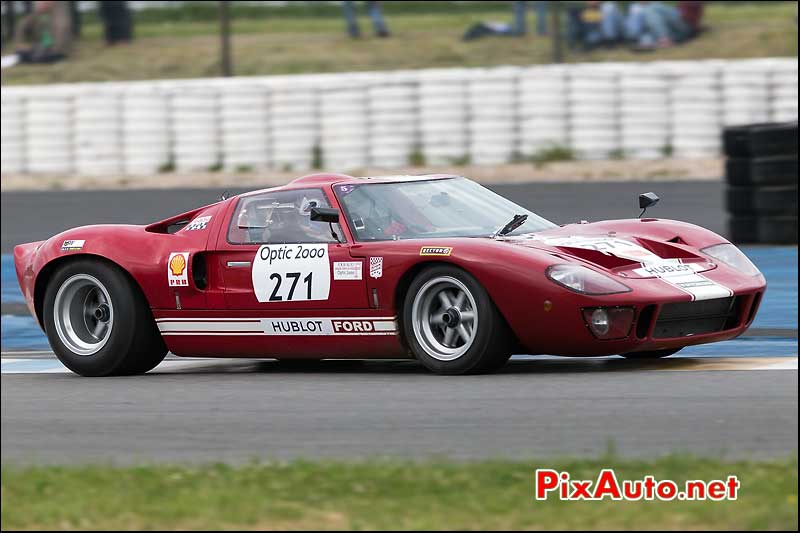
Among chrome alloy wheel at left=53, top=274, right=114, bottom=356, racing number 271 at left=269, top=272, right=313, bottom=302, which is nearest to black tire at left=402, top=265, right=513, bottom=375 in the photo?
racing number 271 at left=269, top=272, right=313, bottom=302

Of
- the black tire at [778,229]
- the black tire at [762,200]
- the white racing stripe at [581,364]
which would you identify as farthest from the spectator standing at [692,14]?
the white racing stripe at [581,364]

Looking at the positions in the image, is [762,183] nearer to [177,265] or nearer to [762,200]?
[762,200]

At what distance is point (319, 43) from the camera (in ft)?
65.0

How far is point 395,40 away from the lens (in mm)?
19531

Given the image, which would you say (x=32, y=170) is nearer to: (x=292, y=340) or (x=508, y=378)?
(x=292, y=340)

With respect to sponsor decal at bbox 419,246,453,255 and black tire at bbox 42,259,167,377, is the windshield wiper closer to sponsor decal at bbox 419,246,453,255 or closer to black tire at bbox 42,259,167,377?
sponsor decal at bbox 419,246,453,255

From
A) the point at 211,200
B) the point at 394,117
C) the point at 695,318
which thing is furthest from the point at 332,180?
the point at 394,117

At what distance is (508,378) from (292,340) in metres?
1.26

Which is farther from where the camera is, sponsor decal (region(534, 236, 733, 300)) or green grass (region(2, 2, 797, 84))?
green grass (region(2, 2, 797, 84))

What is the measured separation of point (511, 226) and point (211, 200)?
8702 mm

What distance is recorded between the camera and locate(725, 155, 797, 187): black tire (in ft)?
36.4

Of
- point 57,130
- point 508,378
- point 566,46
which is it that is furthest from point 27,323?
point 566,46

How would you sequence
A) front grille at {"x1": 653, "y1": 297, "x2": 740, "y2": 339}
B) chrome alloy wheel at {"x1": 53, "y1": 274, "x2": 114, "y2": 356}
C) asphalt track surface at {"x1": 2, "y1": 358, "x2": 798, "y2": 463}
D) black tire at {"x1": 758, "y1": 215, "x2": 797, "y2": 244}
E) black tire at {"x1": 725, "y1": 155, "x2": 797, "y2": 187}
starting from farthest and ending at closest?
black tire at {"x1": 758, "y1": 215, "x2": 797, "y2": 244} → black tire at {"x1": 725, "y1": 155, "x2": 797, "y2": 187} → chrome alloy wheel at {"x1": 53, "y1": 274, "x2": 114, "y2": 356} → front grille at {"x1": 653, "y1": 297, "x2": 740, "y2": 339} → asphalt track surface at {"x1": 2, "y1": 358, "x2": 798, "y2": 463}

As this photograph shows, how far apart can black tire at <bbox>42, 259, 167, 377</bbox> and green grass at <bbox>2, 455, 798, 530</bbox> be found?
2814mm
